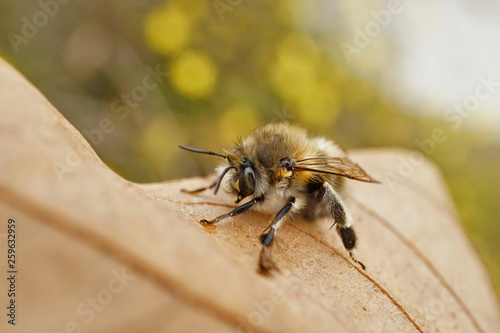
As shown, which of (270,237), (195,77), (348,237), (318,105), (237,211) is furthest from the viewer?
(318,105)

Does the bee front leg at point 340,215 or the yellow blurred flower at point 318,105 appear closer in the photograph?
the bee front leg at point 340,215

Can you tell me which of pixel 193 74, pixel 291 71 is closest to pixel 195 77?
pixel 193 74

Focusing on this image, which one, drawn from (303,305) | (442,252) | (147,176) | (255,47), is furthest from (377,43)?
(303,305)

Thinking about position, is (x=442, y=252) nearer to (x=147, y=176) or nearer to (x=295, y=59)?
(x=147, y=176)

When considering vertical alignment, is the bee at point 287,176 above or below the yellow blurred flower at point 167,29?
above

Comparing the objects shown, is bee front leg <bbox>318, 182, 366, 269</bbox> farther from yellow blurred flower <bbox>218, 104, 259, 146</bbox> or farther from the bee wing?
yellow blurred flower <bbox>218, 104, 259, 146</bbox>

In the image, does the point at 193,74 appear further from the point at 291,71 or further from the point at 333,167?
the point at 333,167

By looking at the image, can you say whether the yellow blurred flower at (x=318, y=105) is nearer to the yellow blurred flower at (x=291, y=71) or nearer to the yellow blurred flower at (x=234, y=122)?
the yellow blurred flower at (x=291, y=71)

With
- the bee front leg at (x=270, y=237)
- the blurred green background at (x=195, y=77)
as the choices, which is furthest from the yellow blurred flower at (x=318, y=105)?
the bee front leg at (x=270, y=237)
